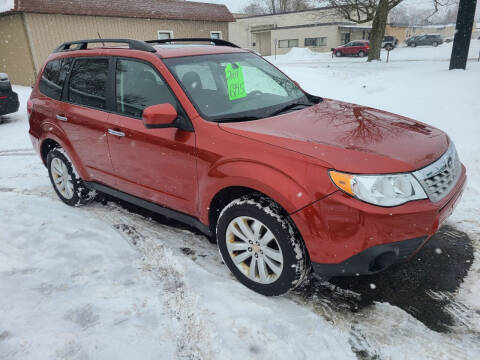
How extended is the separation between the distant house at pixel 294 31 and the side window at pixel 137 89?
130 ft

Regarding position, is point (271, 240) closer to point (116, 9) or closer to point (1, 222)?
point (1, 222)

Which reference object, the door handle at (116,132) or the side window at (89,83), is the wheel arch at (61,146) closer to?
the side window at (89,83)

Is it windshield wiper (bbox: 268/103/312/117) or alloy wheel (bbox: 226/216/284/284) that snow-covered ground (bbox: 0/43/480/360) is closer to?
alloy wheel (bbox: 226/216/284/284)

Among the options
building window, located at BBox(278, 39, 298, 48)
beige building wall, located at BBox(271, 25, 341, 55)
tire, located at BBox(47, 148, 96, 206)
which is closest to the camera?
tire, located at BBox(47, 148, 96, 206)

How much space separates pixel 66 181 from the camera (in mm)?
4316

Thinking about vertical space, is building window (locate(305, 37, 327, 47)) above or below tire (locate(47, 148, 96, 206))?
above

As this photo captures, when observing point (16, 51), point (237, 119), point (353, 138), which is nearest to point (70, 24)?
point (16, 51)

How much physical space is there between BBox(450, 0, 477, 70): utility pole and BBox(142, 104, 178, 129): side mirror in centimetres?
1053

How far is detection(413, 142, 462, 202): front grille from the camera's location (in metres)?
2.29

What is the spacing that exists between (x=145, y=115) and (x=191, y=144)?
1.34 feet

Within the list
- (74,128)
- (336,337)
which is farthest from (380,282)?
(74,128)

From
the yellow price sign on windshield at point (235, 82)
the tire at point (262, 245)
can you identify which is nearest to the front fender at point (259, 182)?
the tire at point (262, 245)

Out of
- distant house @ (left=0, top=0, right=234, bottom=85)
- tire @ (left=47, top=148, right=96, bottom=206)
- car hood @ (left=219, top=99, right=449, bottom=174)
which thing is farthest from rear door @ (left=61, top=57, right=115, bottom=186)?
distant house @ (left=0, top=0, right=234, bottom=85)

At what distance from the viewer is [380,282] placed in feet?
9.37
